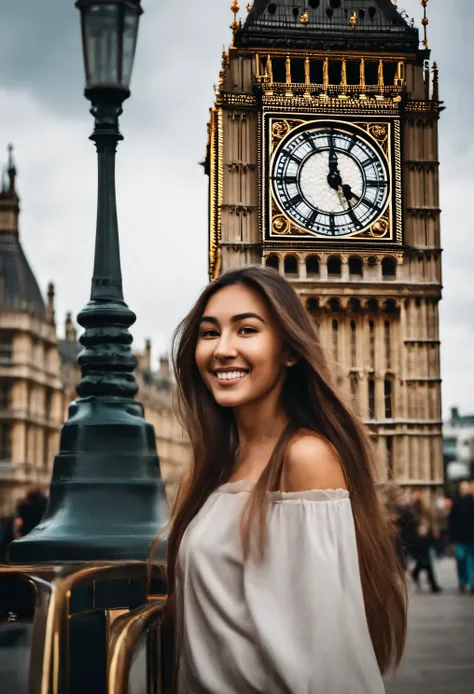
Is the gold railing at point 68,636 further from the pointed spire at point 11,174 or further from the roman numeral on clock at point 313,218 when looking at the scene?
the pointed spire at point 11,174

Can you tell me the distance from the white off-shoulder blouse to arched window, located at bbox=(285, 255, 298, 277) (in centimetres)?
3688

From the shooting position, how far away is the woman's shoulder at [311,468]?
1.93 meters

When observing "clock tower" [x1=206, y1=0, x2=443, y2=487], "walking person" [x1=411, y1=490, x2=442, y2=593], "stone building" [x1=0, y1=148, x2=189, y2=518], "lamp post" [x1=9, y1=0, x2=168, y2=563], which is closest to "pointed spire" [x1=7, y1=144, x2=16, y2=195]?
"stone building" [x1=0, y1=148, x2=189, y2=518]

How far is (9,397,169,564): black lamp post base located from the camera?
388 centimetres

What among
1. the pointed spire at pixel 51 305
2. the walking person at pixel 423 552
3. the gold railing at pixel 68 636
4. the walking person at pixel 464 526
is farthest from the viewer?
the pointed spire at pixel 51 305

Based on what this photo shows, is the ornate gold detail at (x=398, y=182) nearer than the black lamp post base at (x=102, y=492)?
No

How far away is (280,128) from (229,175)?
7.54 ft

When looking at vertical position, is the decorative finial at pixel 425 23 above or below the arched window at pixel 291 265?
above

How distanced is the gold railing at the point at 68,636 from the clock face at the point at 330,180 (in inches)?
1426

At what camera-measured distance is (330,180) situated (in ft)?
126

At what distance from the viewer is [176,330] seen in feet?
7.64

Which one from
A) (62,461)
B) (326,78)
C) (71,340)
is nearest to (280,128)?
(326,78)

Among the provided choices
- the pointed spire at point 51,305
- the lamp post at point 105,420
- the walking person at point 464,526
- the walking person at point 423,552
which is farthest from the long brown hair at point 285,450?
the pointed spire at point 51,305

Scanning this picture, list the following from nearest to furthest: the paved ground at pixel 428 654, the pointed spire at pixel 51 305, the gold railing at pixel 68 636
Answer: the gold railing at pixel 68 636, the paved ground at pixel 428 654, the pointed spire at pixel 51 305
